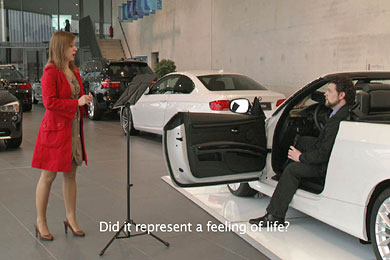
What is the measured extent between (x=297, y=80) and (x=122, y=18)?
497 inches

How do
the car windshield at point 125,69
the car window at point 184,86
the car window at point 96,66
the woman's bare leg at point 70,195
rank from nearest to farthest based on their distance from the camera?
the woman's bare leg at point 70,195, the car window at point 184,86, the car windshield at point 125,69, the car window at point 96,66

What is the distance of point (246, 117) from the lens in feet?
13.9

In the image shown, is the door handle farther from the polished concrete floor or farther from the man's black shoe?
the polished concrete floor

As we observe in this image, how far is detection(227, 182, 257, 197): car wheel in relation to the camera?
5172mm

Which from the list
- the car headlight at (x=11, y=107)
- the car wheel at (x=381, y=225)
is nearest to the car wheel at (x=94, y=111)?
the car headlight at (x=11, y=107)

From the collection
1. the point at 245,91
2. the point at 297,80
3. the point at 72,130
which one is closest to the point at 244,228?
the point at 72,130

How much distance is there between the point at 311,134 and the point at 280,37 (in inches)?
310

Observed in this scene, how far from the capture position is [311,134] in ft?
14.8

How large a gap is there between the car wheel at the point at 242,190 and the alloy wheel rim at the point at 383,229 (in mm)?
1999

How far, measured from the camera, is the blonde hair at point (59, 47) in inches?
152

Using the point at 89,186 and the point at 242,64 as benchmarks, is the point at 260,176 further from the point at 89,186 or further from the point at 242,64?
the point at 242,64

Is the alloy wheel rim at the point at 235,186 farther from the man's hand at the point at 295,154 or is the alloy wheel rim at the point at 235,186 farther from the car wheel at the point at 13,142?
the car wheel at the point at 13,142

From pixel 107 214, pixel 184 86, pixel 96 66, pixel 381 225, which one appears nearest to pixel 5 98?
pixel 184 86

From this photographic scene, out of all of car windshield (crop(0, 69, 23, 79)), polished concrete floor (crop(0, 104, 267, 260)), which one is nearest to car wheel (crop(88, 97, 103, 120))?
car windshield (crop(0, 69, 23, 79))
